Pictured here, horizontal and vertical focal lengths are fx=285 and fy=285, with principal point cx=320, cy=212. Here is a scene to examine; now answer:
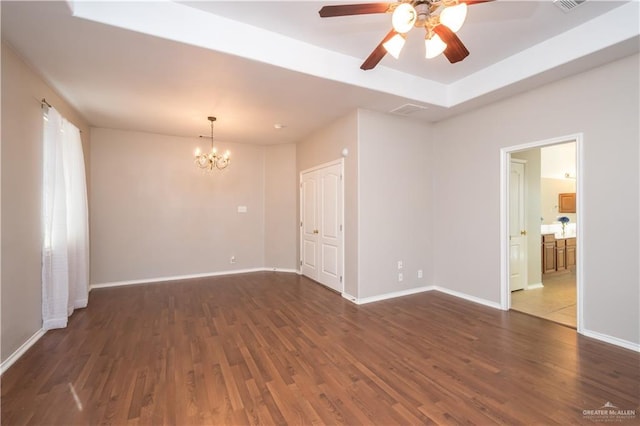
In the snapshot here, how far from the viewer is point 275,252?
21.1 ft

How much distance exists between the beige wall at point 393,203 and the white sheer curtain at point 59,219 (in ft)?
12.2

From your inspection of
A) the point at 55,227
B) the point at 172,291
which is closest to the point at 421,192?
the point at 172,291

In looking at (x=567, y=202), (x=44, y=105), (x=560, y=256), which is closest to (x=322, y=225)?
(x=44, y=105)

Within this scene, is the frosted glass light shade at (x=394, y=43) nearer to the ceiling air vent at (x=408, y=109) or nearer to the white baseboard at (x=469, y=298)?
the ceiling air vent at (x=408, y=109)

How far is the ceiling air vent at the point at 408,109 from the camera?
4144mm

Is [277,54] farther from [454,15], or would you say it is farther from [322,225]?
[322,225]

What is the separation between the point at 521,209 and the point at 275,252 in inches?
188

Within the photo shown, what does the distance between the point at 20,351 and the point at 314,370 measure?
2.78 metres

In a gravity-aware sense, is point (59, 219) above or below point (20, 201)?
below

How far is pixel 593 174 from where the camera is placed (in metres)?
3.04

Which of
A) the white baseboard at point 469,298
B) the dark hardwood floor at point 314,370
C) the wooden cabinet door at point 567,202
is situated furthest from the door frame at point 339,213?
the wooden cabinet door at point 567,202

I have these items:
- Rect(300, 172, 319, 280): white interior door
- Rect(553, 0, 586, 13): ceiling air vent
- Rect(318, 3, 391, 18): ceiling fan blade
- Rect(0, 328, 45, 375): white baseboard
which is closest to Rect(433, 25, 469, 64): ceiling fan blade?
Rect(318, 3, 391, 18): ceiling fan blade

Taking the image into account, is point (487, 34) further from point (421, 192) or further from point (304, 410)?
point (304, 410)

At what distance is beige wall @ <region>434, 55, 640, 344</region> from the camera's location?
9.21ft
